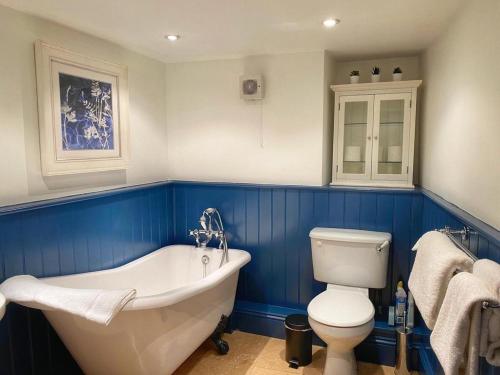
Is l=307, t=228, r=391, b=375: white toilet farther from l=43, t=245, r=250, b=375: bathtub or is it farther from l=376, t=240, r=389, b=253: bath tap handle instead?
l=43, t=245, r=250, b=375: bathtub

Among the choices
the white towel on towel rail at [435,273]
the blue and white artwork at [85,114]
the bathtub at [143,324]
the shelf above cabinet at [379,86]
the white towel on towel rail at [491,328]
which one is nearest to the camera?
the white towel on towel rail at [491,328]

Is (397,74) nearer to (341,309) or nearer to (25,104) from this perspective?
(341,309)

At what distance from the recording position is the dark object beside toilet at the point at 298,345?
2590mm

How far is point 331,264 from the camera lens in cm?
273

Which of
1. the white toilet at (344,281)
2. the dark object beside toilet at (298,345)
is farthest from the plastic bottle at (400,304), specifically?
the dark object beside toilet at (298,345)

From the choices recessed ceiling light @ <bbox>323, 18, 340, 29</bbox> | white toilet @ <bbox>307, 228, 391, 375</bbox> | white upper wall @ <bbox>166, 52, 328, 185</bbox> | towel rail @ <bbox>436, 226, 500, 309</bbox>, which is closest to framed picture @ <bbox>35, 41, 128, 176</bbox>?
white upper wall @ <bbox>166, 52, 328, 185</bbox>

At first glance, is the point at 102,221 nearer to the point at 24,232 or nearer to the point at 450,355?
the point at 24,232

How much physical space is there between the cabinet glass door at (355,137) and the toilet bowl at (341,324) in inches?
39.9

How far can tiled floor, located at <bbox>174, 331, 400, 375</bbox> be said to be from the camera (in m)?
2.54

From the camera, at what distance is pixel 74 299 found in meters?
1.68

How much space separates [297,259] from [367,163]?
3.09ft

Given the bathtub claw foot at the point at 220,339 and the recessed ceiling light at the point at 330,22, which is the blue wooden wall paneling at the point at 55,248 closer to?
the bathtub claw foot at the point at 220,339

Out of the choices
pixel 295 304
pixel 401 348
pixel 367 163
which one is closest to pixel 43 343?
pixel 295 304

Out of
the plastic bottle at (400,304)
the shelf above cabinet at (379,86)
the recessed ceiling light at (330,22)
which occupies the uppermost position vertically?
the recessed ceiling light at (330,22)
